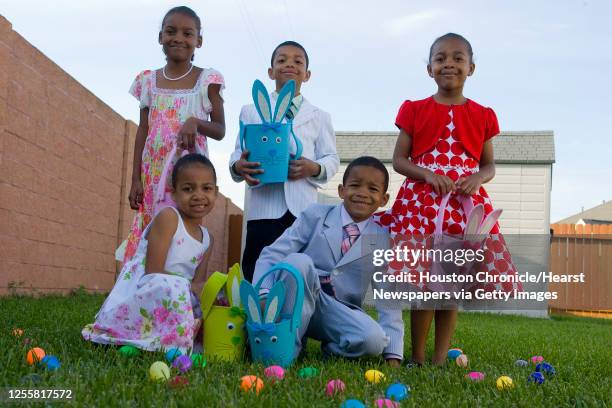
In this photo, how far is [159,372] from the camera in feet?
7.94

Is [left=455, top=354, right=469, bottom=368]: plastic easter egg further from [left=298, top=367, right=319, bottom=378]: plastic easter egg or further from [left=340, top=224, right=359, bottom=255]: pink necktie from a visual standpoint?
[left=298, top=367, right=319, bottom=378]: plastic easter egg

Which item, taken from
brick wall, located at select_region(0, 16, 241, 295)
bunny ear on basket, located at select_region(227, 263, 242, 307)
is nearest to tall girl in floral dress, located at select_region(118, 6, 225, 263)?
bunny ear on basket, located at select_region(227, 263, 242, 307)

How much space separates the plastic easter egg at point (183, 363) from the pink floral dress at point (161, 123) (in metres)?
1.12

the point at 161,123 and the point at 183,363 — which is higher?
the point at 161,123

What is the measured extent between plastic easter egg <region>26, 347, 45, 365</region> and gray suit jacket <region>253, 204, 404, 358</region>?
102 cm

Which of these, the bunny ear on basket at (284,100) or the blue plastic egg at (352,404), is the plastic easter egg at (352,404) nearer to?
the blue plastic egg at (352,404)

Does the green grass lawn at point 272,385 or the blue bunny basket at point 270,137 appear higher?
the blue bunny basket at point 270,137

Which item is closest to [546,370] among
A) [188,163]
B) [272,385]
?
[272,385]

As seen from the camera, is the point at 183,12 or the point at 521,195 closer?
the point at 183,12

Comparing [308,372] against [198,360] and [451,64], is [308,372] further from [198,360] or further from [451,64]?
[451,64]

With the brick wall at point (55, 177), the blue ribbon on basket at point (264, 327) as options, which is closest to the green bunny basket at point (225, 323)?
the blue ribbon on basket at point (264, 327)

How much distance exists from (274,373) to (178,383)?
1.39ft

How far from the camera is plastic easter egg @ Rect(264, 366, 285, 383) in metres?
2.51

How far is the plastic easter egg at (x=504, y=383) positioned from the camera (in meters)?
2.66
